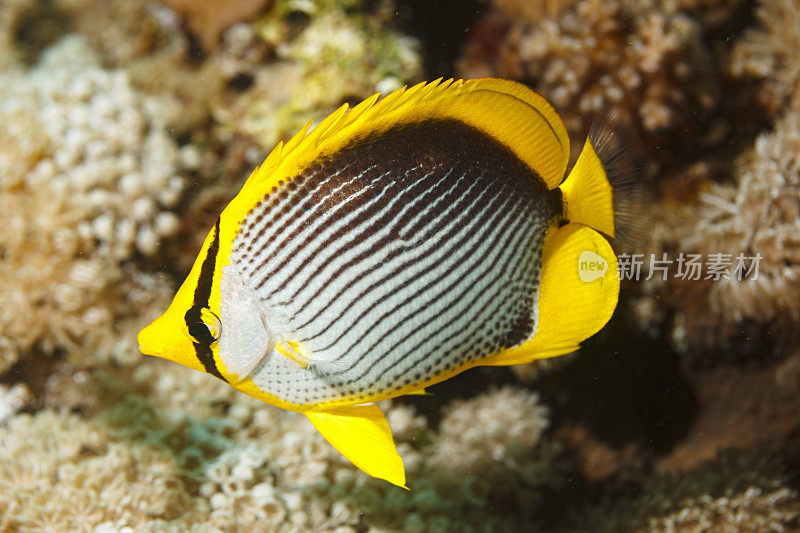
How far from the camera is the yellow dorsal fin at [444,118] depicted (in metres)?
1.21

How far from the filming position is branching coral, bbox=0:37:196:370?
2.48 metres

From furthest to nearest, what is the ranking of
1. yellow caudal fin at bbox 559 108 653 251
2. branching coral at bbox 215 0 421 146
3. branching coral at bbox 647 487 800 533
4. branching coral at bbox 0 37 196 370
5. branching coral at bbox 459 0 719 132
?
1. branching coral at bbox 459 0 719 132
2. branching coral at bbox 215 0 421 146
3. branching coral at bbox 0 37 196 370
4. branching coral at bbox 647 487 800 533
5. yellow caudal fin at bbox 559 108 653 251

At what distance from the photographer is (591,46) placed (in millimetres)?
2771

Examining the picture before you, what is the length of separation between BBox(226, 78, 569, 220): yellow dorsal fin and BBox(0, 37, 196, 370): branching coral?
1673mm

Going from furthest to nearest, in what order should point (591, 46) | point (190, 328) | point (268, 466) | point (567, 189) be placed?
point (591, 46) → point (268, 466) → point (567, 189) → point (190, 328)

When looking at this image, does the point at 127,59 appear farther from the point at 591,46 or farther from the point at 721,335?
the point at 721,335

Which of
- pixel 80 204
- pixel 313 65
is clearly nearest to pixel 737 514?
pixel 313 65

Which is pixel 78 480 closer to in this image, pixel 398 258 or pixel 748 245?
pixel 398 258

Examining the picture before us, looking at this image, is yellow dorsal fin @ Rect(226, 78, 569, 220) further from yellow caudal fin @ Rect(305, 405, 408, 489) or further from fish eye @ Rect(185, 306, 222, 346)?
yellow caudal fin @ Rect(305, 405, 408, 489)

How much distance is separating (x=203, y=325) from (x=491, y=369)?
1.89 m

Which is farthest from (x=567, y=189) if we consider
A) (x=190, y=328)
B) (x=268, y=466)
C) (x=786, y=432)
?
(x=786, y=432)

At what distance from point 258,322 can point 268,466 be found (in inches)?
44.3

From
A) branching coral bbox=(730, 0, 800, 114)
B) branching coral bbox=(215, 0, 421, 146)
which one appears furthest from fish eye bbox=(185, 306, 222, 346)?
branching coral bbox=(730, 0, 800, 114)

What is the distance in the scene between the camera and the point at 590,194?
1.40 m
